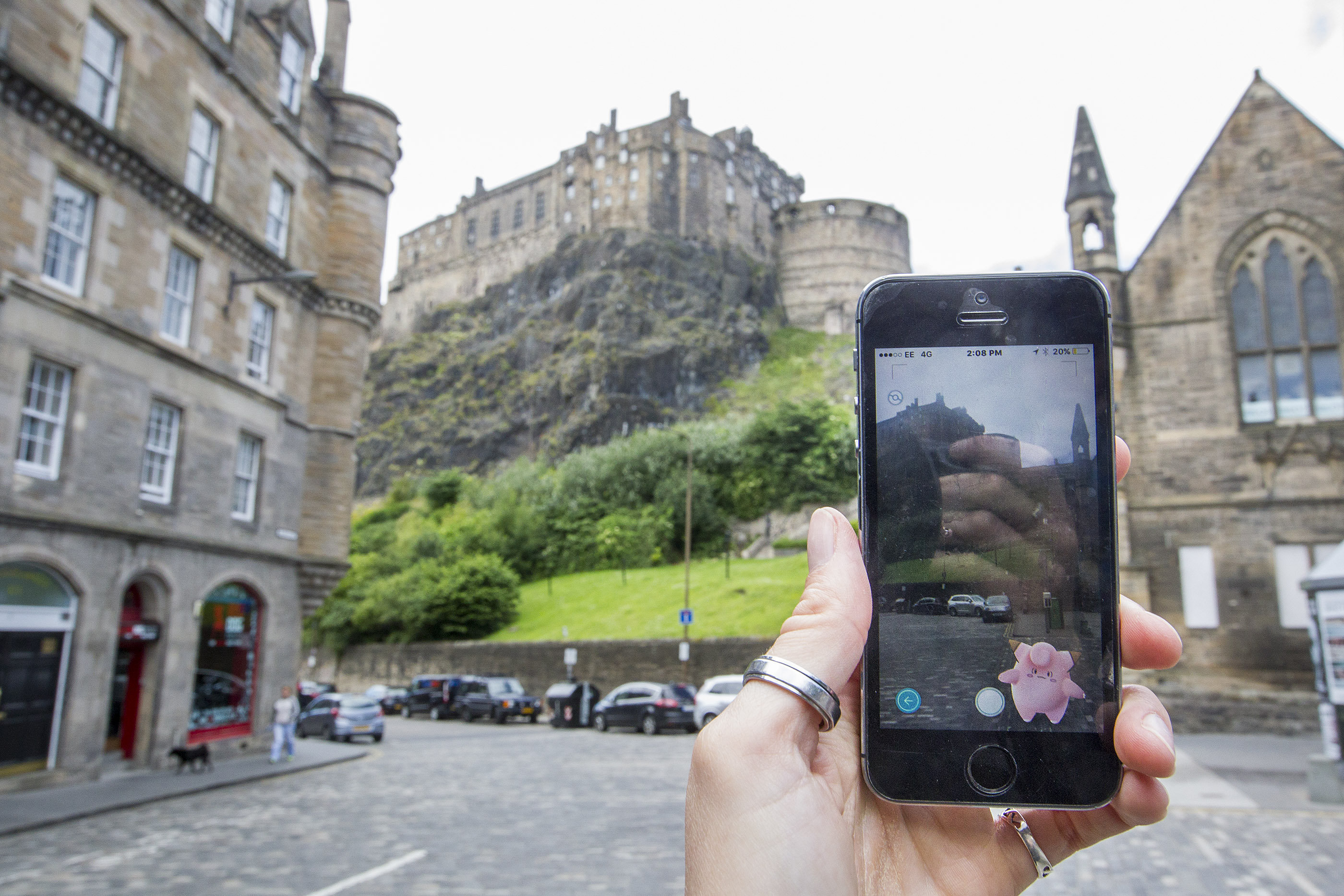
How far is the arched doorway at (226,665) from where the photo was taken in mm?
18688

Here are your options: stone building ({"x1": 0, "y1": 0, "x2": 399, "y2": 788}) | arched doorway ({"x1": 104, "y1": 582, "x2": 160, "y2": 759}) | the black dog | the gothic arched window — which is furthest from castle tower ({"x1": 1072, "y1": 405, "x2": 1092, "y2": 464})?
the gothic arched window

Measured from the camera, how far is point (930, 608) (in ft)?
7.62

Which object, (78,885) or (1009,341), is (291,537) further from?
(1009,341)

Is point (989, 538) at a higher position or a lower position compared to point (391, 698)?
higher

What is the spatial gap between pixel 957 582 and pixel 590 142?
9674 cm

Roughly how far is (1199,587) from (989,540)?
76.1 ft

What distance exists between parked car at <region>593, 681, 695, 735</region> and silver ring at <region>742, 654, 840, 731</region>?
82.4ft

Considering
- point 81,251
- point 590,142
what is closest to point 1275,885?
point 81,251

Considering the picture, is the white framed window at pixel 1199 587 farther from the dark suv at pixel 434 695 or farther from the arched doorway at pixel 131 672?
the dark suv at pixel 434 695

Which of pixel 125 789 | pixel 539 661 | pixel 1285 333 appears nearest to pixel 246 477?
pixel 125 789

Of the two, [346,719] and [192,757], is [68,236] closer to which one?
[192,757]

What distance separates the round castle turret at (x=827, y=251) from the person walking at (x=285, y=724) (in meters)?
79.1

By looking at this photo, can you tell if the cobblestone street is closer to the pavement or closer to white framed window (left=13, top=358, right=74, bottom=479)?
the pavement

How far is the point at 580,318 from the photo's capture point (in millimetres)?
81938
